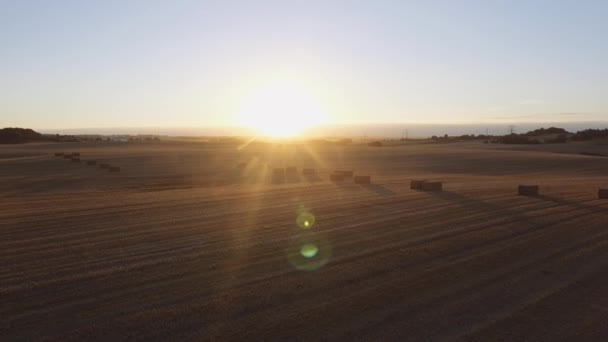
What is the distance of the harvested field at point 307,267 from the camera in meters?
6.20

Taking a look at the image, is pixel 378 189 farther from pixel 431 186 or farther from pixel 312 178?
pixel 312 178

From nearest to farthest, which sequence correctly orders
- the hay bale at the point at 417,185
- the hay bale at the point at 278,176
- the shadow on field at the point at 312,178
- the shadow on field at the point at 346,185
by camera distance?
the hay bale at the point at 417,185 → the shadow on field at the point at 346,185 → the shadow on field at the point at 312,178 → the hay bale at the point at 278,176

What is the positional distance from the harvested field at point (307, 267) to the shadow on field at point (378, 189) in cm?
27

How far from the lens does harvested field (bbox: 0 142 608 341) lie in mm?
6203

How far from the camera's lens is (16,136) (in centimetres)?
6906

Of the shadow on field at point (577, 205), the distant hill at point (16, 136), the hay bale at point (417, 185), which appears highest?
the hay bale at point (417, 185)

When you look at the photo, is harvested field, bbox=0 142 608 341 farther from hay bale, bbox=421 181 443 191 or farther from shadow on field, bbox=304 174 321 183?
shadow on field, bbox=304 174 321 183

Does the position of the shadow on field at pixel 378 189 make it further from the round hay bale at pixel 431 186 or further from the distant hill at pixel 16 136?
the distant hill at pixel 16 136

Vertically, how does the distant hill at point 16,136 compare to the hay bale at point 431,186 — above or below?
below

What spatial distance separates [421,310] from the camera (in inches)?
261

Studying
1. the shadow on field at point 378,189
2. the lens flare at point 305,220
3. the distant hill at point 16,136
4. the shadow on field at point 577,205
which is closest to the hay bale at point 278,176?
the shadow on field at point 378,189

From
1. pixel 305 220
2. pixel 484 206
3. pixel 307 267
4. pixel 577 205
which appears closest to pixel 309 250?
pixel 307 267

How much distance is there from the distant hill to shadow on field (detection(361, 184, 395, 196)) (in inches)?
2263

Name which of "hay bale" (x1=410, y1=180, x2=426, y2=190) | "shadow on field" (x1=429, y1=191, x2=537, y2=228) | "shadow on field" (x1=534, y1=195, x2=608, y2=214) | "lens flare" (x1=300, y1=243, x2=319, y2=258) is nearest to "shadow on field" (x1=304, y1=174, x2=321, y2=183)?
→ "hay bale" (x1=410, y1=180, x2=426, y2=190)
